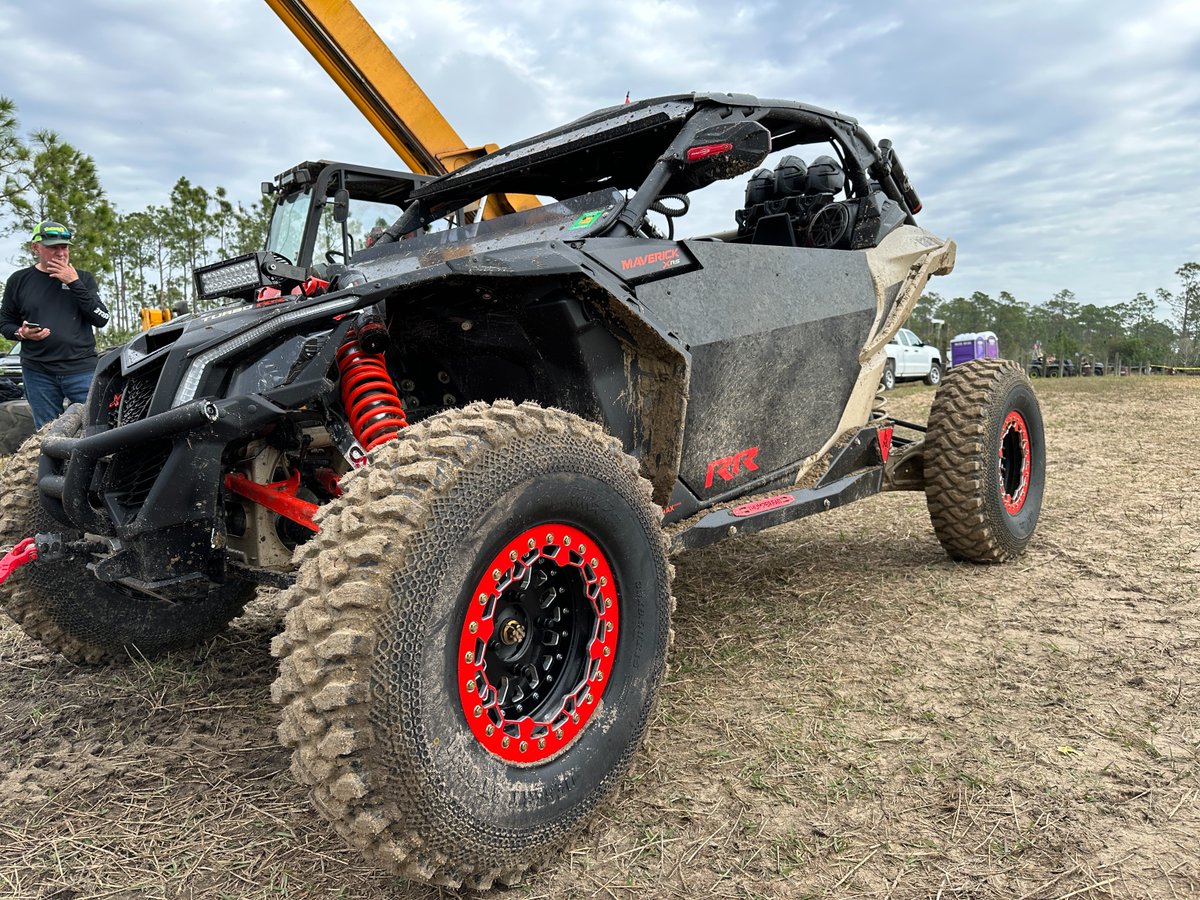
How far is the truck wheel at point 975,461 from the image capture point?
457 centimetres

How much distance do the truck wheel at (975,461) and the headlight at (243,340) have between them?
3.34 metres

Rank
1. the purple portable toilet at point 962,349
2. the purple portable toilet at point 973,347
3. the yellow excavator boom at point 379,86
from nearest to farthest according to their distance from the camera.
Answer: the yellow excavator boom at point 379,86 < the purple portable toilet at point 973,347 < the purple portable toilet at point 962,349

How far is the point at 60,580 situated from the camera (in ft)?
10.4

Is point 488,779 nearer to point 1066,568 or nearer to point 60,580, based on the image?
point 60,580

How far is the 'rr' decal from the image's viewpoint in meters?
3.35

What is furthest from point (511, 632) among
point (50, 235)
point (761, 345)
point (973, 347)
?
point (973, 347)

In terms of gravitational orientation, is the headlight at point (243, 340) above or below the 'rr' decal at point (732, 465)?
above

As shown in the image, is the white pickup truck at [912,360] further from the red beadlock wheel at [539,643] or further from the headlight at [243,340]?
the headlight at [243,340]

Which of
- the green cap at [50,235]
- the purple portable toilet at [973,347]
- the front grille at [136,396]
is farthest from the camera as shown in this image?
the purple portable toilet at [973,347]

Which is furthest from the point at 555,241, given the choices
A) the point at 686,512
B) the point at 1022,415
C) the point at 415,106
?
the point at 415,106

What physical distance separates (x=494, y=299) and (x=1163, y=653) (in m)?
2.99

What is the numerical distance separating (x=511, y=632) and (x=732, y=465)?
4.70 ft

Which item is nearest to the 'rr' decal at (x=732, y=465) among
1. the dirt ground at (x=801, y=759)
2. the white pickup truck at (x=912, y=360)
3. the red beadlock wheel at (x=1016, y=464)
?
the dirt ground at (x=801, y=759)

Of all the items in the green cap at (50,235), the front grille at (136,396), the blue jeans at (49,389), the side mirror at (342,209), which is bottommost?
the blue jeans at (49,389)
